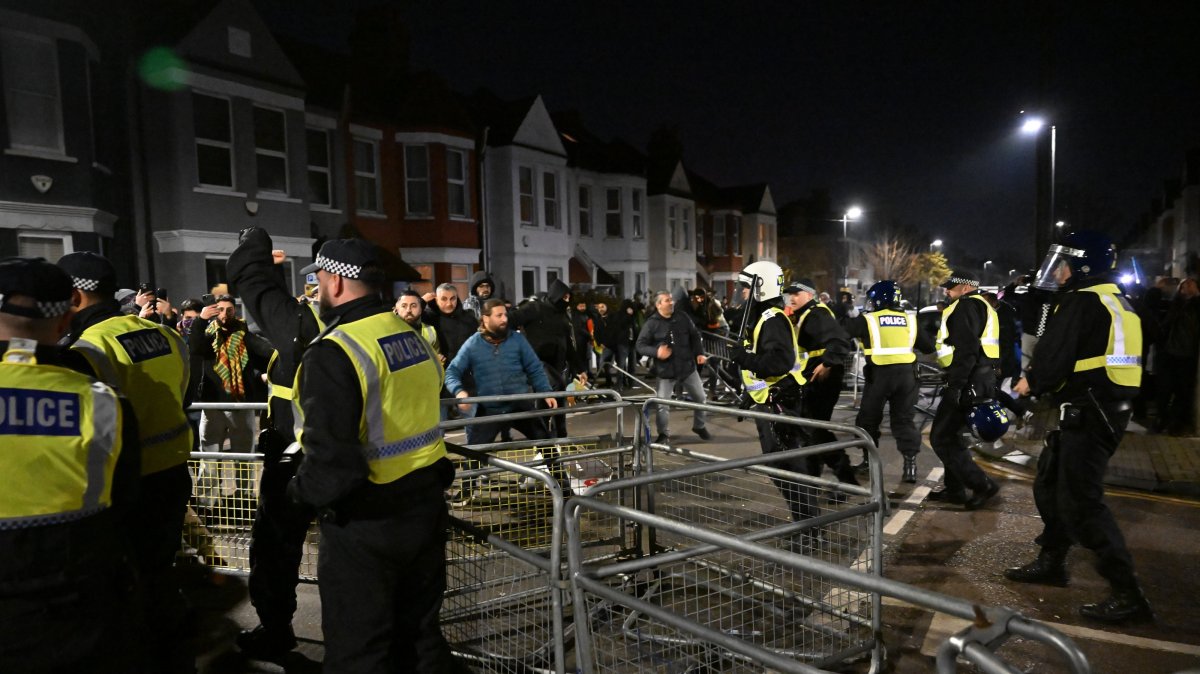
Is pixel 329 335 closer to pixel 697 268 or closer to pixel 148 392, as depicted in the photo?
pixel 148 392

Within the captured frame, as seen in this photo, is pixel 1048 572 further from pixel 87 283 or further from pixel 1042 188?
pixel 1042 188

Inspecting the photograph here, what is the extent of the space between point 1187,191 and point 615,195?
38.9 meters

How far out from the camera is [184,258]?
15.6 meters

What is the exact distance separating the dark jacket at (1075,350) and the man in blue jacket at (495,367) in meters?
3.90

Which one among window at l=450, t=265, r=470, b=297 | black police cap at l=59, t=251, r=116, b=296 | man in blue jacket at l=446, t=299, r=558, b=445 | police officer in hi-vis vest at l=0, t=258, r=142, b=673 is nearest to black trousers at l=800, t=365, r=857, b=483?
man in blue jacket at l=446, t=299, r=558, b=445

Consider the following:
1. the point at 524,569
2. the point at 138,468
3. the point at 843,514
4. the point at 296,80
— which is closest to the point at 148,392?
the point at 138,468

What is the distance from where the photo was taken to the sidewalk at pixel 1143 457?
6871 mm

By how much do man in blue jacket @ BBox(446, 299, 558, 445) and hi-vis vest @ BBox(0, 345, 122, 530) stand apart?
393cm

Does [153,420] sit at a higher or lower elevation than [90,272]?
lower

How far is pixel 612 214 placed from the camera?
30.1m

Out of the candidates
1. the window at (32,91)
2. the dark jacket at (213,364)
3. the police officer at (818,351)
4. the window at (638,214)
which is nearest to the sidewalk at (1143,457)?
the police officer at (818,351)

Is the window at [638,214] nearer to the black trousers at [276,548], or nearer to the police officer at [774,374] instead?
the police officer at [774,374]

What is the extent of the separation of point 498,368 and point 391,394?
3595 mm

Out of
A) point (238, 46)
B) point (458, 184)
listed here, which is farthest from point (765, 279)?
point (458, 184)
